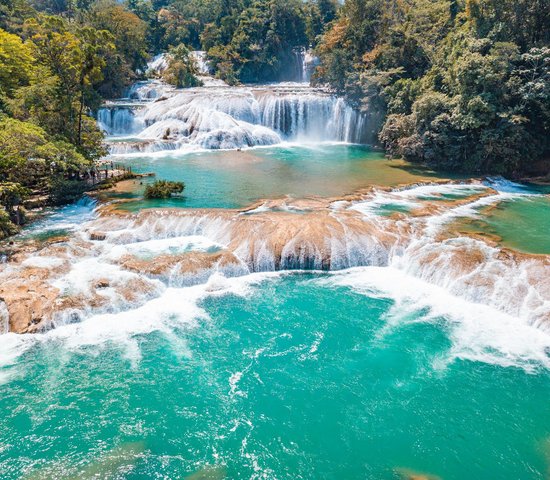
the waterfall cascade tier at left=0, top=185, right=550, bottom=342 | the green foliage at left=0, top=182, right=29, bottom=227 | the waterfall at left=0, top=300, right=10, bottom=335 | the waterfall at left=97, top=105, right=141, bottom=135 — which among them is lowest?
the waterfall at left=0, top=300, right=10, bottom=335

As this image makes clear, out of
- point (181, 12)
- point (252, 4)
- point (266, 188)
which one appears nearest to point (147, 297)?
point (266, 188)

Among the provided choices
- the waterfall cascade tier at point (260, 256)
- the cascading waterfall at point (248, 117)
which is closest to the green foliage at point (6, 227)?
the waterfall cascade tier at point (260, 256)

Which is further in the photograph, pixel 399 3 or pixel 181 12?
pixel 181 12

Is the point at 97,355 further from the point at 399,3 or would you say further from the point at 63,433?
the point at 399,3

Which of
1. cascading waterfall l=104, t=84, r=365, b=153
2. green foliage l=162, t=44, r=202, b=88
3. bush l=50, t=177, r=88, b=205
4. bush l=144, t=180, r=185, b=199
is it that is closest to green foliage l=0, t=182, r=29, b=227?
bush l=50, t=177, r=88, b=205

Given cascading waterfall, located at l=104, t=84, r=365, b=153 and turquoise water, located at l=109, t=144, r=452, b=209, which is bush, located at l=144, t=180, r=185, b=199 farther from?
cascading waterfall, located at l=104, t=84, r=365, b=153

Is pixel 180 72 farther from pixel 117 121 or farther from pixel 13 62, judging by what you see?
pixel 13 62

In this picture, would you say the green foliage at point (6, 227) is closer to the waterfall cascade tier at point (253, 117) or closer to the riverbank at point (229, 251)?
the riverbank at point (229, 251)
